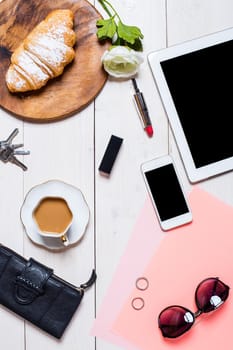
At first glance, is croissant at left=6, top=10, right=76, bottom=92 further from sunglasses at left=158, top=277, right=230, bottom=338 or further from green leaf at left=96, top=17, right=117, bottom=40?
sunglasses at left=158, top=277, right=230, bottom=338

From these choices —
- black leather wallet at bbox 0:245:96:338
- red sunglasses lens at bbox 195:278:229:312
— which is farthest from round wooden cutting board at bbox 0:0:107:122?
red sunglasses lens at bbox 195:278:229:312

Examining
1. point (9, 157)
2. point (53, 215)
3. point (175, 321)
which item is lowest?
point (175, 321)

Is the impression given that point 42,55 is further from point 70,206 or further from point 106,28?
point 70,206

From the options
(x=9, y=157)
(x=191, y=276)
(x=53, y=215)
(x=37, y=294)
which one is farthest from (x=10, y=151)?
(x=191, y=276)

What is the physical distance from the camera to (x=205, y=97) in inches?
33.9

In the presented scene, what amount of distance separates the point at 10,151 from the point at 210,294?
38 centimetres

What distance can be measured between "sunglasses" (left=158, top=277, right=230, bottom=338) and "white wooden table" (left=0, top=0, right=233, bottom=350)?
0.09m

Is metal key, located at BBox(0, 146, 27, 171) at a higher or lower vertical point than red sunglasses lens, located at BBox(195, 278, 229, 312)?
higher

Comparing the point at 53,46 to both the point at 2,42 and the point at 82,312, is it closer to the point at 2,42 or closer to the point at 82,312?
the point at 2,42

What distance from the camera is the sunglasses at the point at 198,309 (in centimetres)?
85

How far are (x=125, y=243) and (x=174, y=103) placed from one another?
0.76ft

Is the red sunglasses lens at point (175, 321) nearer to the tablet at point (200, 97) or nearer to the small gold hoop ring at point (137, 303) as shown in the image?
the small gold hoop ring at point (137, 303)

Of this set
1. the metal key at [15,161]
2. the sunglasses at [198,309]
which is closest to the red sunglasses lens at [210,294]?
the sunglasses at [198,309]

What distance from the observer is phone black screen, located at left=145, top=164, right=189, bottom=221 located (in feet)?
2.81
